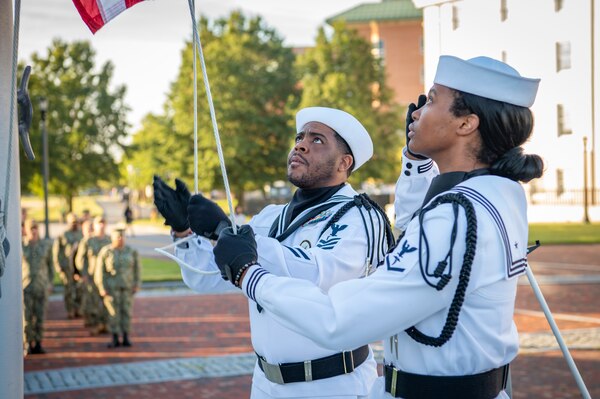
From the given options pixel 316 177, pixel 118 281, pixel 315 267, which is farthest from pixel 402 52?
pixel 315 267

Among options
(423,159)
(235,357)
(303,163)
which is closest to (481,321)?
(423,159)

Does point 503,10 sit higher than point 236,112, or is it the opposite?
point 236,112

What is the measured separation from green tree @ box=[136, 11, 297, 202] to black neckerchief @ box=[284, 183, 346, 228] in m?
40.8

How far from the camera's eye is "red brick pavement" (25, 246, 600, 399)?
26.8 feet

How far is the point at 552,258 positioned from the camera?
22.2 m

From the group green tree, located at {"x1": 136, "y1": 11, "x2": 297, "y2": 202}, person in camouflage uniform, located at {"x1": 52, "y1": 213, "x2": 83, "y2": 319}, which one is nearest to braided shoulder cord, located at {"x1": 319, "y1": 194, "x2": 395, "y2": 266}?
person in camouflage uniform, located at {"x1": 52, "y1": 213, "x2": 83, "y2": 319}

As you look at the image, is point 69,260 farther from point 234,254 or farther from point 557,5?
point 234,254

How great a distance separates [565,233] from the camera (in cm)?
3117

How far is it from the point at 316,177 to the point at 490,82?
1.58m

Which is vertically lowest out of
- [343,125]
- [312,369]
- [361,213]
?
[312,369]

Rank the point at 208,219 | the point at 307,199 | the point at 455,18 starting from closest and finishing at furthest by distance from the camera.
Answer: the point at 208,219 < the point at 307,199 < the point at 455,18

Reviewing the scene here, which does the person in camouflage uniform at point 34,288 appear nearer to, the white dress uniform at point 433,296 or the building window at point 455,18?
the building window at point 455,18

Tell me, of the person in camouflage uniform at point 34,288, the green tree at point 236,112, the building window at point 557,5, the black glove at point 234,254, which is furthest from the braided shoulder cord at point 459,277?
the green tree at point 236,112

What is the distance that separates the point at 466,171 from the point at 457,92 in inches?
9.9
